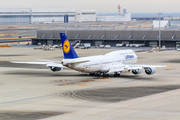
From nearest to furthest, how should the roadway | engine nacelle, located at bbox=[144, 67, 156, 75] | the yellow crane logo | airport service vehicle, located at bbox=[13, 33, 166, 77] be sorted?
1. the roadway
2. airport service vehicle, located at bbox=[13, 33, 166, 77]
3. the yellow crane logo
4. engine nacelle, located at bbox=[144, 67, 156, 75]

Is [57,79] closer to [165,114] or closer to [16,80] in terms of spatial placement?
[16,80]

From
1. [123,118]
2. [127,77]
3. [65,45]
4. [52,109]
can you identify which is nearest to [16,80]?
[65,45]

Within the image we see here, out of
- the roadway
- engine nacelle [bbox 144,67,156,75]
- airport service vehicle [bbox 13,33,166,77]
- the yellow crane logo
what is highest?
the yellow crane logo

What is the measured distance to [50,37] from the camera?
562ft

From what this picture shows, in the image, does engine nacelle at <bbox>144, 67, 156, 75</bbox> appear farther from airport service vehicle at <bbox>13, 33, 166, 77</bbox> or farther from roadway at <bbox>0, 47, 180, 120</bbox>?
roadway at <bbox>0, 47, 180, 120</bbox>

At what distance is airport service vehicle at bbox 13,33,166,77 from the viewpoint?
59.5 m

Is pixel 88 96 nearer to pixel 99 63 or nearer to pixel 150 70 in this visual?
pixel 99 63

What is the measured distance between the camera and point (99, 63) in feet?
206

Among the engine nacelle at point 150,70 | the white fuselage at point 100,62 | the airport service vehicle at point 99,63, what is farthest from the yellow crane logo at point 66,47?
the engine nacelle at point 150,70

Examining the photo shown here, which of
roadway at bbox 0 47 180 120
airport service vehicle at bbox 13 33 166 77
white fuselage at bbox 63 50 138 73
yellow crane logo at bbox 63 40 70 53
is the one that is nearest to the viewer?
roadway at bbox 0 47 180 120

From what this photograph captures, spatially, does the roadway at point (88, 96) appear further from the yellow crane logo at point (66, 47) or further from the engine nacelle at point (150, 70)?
the yellow crane logo at point (66, 47)

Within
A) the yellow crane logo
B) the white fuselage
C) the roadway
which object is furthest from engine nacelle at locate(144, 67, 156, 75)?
the yellow crane logo

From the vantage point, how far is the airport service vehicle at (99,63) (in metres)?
59.5

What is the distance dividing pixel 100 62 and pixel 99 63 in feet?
1.08
